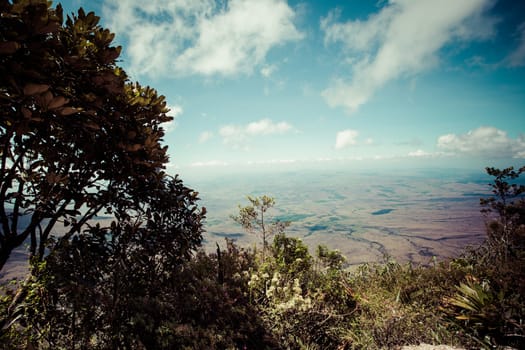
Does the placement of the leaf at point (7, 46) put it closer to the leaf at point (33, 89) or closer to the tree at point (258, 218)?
the leaf at point (33, 89)

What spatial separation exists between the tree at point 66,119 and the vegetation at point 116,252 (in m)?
0.01

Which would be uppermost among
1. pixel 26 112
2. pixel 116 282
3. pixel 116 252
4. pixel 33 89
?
pixel 33 89

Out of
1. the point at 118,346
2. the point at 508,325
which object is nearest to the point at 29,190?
the point at 118,346

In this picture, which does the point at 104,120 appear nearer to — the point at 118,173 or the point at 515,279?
the point at 118,173

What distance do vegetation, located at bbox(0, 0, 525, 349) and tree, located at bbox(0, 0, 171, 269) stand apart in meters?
0.01

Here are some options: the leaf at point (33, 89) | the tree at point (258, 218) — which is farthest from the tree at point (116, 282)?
the tree at point (258, 218)

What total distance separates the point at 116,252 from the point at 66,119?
181 cm

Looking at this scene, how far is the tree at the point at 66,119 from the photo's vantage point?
161 centimetres

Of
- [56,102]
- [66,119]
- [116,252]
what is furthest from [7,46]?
[116,252]

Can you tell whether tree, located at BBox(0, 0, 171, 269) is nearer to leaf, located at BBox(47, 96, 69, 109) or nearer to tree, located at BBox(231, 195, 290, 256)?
leaf, located at BBox(47, 96, 69, 109)

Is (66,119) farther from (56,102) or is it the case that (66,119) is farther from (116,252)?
(116,252)

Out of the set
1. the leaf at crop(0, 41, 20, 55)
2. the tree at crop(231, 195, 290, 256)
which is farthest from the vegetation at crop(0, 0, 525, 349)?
the tree at crop(231, 195, 290, 256)

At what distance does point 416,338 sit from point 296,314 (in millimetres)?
1906

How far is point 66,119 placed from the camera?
6.73 ft
